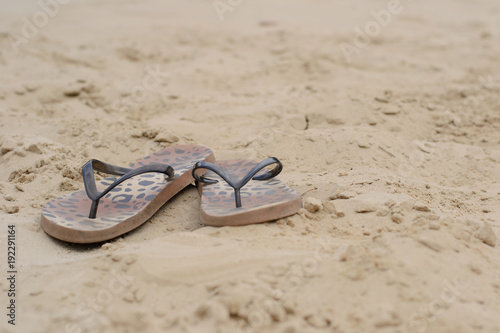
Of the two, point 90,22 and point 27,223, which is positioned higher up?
point 90,22

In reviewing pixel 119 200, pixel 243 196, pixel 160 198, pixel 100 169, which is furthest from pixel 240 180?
pixel 100 169

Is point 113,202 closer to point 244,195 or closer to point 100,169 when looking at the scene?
point 100,169

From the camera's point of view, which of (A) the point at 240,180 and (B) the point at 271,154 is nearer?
(A) the point at 240,180

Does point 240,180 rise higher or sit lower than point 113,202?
higher

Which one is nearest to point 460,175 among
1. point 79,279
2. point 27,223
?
point 79,279

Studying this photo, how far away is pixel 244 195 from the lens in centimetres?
209

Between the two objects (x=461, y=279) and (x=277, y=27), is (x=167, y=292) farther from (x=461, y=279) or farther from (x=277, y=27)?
(x=277, y=27)

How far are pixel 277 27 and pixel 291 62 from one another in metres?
1.48

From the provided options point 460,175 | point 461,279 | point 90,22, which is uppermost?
point 90,22

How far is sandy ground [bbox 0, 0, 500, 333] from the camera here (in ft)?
4.37

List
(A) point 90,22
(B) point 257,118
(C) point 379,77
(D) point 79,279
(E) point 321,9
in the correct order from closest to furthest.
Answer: (D) point 79,279 < (B) point 257,118 < (C) point 379,77 < (A) point 90,22 < (E) point 321,9

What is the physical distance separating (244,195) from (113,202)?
2.02 ft

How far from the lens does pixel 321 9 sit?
6.52m

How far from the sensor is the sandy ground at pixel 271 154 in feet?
4.37
